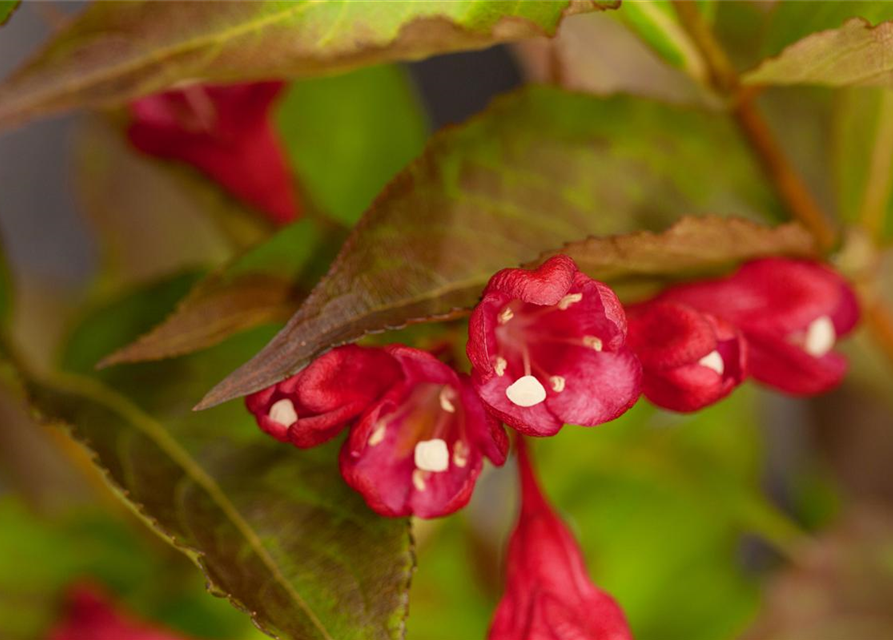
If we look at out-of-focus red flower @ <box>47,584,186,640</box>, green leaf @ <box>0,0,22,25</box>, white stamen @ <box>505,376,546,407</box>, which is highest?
green leaf @ <box>0,0,22,25</box>

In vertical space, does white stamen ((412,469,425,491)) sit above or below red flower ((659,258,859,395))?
above

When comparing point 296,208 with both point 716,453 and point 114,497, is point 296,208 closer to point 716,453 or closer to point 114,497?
point 114,497

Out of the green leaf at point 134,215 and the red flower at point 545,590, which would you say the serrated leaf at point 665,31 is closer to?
the red flower at point 545,590

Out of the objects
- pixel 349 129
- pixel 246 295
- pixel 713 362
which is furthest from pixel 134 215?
pixel 713 362

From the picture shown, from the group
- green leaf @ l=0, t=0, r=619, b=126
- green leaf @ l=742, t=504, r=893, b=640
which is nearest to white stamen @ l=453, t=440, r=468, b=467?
green leaf @ l=0, t=0, r=619, b=126

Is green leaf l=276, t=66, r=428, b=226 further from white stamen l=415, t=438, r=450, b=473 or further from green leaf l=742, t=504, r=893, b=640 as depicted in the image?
green leaf l=742, t=504, r=893, b=640

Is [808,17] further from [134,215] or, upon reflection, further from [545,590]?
[134,215]
